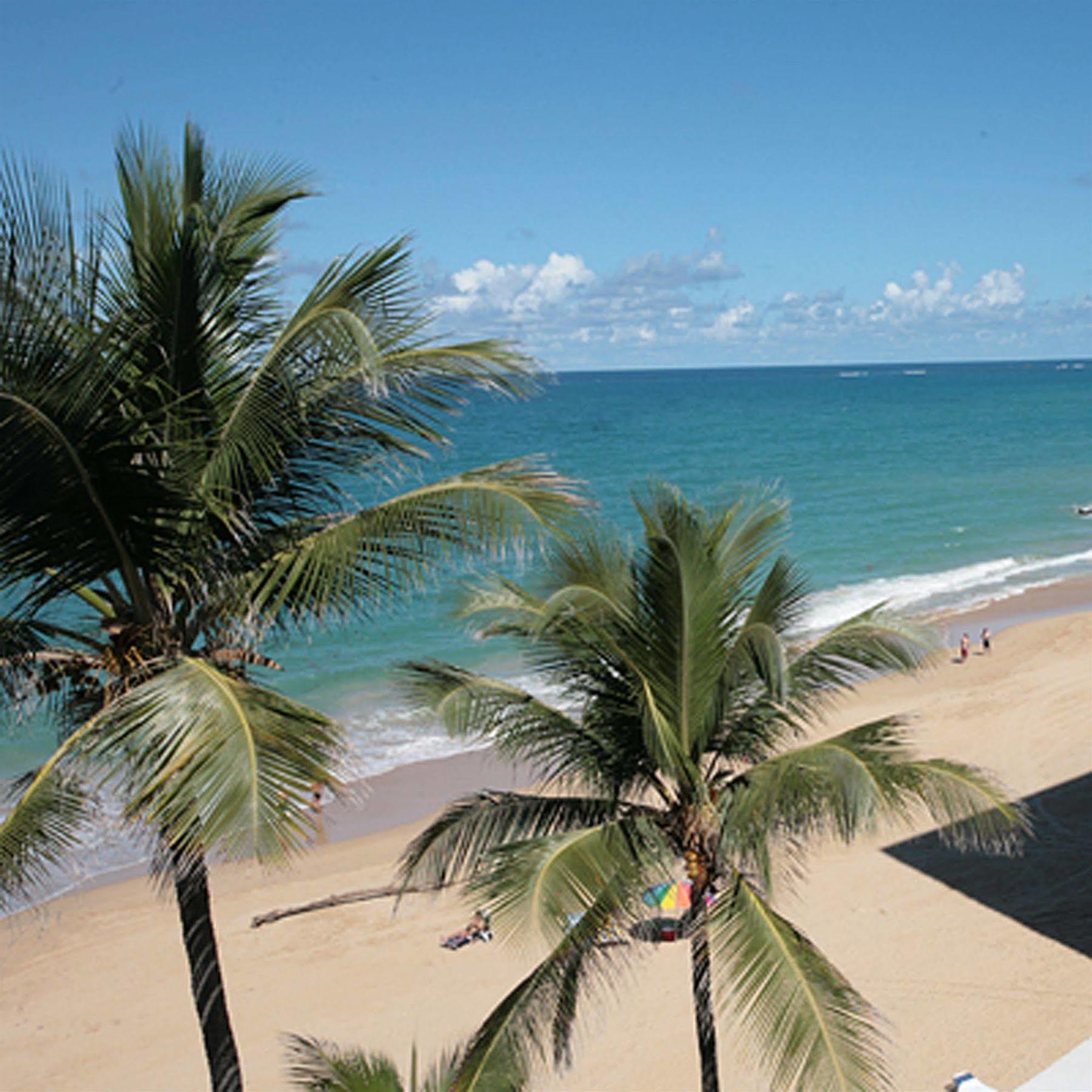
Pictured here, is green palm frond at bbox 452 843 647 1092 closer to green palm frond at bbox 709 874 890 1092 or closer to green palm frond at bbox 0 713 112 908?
green palm frond at bbox 709 874 890 1092

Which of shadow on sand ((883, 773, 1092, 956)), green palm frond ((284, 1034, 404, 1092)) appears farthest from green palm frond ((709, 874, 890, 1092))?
shadow on sand ((883, 773, 1092, 956))

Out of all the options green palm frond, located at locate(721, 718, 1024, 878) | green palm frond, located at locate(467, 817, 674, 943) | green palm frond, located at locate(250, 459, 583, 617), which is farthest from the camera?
green palm frond, located at locate(721, 718, 1024, 878)

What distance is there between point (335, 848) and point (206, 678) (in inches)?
488

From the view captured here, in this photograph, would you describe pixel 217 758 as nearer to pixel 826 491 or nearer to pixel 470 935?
pixel 470 935

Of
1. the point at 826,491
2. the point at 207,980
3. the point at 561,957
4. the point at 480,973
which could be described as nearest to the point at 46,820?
the point at 207,980

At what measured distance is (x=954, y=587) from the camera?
107 ft

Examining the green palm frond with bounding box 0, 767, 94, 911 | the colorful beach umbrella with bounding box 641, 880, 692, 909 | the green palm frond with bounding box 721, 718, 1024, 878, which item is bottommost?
the colorful beach umbrella with bounding box 641, 880, 692, 909

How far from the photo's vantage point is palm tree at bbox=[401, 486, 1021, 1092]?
17.5ft

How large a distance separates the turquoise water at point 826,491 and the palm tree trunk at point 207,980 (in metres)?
1.28

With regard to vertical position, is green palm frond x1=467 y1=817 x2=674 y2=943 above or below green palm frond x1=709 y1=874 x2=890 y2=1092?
above

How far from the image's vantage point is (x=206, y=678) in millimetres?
4449

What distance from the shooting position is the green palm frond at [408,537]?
4844 millimetres

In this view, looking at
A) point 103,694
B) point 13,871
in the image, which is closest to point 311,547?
point 103,694

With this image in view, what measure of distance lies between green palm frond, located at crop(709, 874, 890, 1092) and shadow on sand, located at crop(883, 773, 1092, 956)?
7543mm
